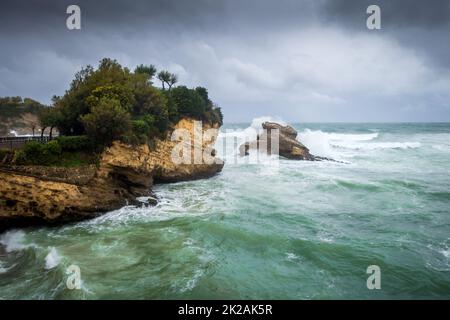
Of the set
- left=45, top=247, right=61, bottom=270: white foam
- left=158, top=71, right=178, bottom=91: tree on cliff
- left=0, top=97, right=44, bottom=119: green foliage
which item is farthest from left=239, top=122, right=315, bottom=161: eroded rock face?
left=0, top=97, right=44, bottom=119: green foliage

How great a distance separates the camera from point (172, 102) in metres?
29.7

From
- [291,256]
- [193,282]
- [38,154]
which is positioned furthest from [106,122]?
[291,256]

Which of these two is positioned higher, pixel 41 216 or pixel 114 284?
pixel 41 216

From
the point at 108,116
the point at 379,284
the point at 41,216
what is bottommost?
the point at 379,284

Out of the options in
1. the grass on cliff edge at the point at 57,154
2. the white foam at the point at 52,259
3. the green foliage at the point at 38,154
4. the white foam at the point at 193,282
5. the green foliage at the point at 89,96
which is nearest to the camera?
the white foam at the point at 193,282

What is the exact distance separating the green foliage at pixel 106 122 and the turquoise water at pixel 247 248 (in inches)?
202

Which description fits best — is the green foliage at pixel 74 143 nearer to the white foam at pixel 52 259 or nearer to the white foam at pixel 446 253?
the white foam at pixel 52 259

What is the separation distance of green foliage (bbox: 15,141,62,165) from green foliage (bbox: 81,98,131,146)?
236cm

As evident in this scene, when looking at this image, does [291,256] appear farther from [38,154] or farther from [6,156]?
[6,156]

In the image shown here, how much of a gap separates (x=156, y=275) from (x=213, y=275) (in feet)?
7.18

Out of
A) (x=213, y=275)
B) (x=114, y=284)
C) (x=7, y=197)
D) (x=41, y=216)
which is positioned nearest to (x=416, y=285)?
(x=213, y=275)

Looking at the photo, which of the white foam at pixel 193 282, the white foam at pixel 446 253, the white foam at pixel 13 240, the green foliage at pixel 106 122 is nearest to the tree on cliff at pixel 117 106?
the green foliage at pixel 106 122

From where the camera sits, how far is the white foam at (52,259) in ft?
42.4
